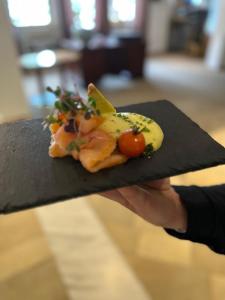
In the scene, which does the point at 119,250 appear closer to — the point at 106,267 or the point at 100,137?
the point at 106,267

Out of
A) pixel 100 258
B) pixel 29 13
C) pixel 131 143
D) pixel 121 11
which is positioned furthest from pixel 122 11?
pixel 131 143

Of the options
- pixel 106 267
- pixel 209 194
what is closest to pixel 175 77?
pixel 106 267

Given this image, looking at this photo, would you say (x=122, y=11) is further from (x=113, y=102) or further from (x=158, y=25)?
(x=113, y=102)

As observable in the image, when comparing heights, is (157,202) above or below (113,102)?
above

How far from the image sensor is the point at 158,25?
5.61 meters

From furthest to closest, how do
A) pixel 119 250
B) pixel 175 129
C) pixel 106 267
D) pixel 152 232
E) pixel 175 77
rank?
1. pixel 175 77
2. pixel 152 232
3. pixel 119 250
4. pixel 106 267
5. pixel 175 129

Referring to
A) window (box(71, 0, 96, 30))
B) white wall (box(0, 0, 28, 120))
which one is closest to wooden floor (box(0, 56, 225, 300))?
white wall (box(0, 0, 28, 120))

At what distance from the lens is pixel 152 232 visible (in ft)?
5.24

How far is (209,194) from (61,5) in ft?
15.4

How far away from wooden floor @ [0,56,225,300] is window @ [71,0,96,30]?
3.85m

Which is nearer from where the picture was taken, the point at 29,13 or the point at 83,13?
the point at 29,13

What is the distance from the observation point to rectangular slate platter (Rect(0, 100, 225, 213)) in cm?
58

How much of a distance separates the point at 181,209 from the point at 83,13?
15.8 feet

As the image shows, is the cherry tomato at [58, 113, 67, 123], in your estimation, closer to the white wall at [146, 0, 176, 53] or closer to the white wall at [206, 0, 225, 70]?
the white wall at [206, 0, 225, 70]
